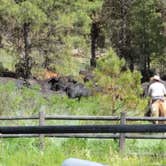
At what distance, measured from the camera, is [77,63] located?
1216 inches

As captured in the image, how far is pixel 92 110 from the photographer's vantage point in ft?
46.8

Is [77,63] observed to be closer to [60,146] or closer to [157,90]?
[157,90]

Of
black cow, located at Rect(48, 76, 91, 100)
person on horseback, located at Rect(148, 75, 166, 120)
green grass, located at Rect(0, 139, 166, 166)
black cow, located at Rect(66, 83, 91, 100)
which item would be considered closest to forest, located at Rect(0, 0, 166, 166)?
green grass, located at Rect(0, 139, 166, 166)

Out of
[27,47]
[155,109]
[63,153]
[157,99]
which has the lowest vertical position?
[63,153]

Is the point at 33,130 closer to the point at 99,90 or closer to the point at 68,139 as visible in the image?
the point at 68,139

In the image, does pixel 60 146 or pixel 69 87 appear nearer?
pixel 60 146

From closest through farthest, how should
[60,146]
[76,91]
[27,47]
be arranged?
[60,146] → [76,91] → [27,47]

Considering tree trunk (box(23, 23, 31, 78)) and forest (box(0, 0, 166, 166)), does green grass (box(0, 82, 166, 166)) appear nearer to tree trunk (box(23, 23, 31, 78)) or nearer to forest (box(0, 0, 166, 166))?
forest (box(0, 0, 166, 166))

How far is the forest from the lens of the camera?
9.98m

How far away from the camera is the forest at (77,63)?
32.8 feet

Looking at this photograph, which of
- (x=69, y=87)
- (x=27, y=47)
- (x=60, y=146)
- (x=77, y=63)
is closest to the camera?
(x=60, y=146)

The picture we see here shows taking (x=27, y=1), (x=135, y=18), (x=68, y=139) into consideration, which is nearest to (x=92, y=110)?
(x=68, y=139)

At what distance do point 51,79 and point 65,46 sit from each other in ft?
5.49

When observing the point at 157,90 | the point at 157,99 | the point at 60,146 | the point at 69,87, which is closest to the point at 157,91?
the point at 157,90
